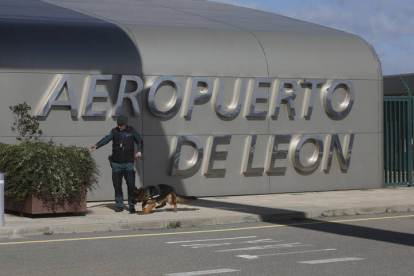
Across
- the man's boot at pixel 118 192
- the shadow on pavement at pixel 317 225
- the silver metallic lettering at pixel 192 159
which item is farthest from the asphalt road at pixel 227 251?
the silver metallic lettering at pixel 192 159

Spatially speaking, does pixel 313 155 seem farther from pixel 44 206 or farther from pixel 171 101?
pixel 44 206

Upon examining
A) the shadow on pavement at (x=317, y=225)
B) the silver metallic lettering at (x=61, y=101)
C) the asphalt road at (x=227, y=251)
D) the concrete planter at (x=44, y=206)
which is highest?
the silver metallic lettering at (x=61, y=101)

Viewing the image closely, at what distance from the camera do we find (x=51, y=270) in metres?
9.05

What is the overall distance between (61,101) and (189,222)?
517 centimetres

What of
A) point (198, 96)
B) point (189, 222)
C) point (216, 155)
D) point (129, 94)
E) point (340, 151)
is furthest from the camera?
point (340, 151)

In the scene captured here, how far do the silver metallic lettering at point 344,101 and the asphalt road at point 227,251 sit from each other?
692 cm

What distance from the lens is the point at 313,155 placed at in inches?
812

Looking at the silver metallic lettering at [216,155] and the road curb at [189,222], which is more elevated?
the silver metallic lettering at [216,155]

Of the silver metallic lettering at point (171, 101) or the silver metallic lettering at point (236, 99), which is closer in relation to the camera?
the silver metallic lettering at point (171, 101)

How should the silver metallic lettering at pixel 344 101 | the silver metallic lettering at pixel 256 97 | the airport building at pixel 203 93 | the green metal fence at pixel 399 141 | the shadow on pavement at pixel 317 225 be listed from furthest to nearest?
the green metal fence at pixel 399 141
the silver metallic lettering at pixel 344 101
the silver metallic lettering at pixel 256 97
the airport building at pixel 203 93
the shadow on pavement at pixel 317 225

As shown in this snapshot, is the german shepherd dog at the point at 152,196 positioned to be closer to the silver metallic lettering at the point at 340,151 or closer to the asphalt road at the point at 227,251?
the asphalt road at the point at 227,251

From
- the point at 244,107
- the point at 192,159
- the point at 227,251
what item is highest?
the point at 244,107

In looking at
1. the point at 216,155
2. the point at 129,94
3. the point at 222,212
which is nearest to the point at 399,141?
the point at 216,155

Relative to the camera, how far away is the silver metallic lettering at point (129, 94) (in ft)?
58.8
